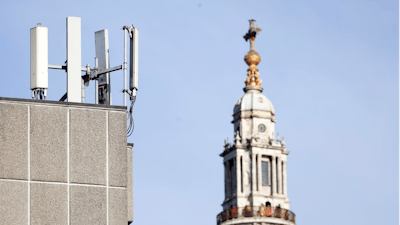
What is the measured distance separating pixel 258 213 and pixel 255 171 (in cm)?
479

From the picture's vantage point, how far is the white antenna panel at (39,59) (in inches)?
1280

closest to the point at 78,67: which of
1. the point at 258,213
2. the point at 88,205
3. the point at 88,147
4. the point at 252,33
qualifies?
the point at 88,147

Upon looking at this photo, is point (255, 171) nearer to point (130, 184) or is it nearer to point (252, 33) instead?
point (252, 33)

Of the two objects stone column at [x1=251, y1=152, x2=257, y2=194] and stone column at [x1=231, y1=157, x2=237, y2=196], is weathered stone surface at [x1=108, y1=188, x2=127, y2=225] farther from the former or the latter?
stone column at [x1=231, y1=157, x2=237, y2=196]

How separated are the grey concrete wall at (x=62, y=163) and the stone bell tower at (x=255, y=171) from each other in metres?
78.2

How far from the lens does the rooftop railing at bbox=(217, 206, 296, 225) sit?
109 meters

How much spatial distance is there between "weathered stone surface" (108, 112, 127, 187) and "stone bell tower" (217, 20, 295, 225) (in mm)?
77878

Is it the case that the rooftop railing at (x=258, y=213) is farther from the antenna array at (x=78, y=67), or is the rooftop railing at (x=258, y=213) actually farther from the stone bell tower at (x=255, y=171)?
the antenna array at (x=78, y=67)

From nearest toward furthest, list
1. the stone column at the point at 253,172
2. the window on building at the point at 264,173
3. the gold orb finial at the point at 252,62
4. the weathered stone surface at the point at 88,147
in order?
the weathered stone surface at the point at 88,147
the stone column at the point at 253,172
the window on building at the point at 264,173
the gold orb finial at the point at 252,62

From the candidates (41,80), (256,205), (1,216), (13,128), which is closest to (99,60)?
(41,80)

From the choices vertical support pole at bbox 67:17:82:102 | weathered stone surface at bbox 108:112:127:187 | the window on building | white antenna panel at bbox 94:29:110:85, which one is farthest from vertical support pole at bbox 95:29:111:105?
the window on building

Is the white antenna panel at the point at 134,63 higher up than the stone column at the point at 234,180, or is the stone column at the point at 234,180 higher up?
the stone column at the point at 234,180

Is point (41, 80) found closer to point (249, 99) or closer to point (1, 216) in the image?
point (1, 216)

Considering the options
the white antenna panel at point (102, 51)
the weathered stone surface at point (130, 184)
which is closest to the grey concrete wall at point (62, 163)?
the weathered stone surface at point (130, 184)
